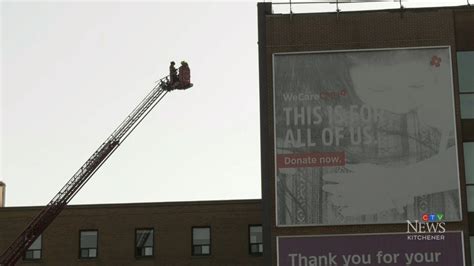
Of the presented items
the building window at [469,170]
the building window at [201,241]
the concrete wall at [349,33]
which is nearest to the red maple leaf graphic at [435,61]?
the concrete wall at [349,33]

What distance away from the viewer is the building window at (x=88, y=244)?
49.6 metres

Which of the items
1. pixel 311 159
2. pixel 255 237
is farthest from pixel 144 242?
pixel 311 159

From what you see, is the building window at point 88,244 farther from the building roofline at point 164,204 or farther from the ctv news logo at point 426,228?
the ctv news logo at point 426,228

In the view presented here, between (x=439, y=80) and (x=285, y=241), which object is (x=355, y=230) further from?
(x=439, y=80)

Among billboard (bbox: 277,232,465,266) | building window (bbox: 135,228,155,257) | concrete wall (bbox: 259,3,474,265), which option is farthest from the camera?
building window (bbox: 135,228,155,257)

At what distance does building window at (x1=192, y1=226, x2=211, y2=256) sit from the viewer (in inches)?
1932

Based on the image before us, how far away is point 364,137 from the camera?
3872 centimetres

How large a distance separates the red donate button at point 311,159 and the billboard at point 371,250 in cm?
312

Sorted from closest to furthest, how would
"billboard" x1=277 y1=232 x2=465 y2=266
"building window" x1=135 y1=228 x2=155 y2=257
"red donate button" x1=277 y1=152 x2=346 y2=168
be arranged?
"billboard" x1=277 y1=232 x2=465 y2=266 < "red donate button" x1=277 y1=152 x2=346 y2=168 < "building window" x1=135 y1=228 x2=155 y2=257

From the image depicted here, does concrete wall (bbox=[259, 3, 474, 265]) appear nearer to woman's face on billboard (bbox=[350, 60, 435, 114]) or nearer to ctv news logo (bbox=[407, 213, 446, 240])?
woman's face on billboard (bbox=[350, 60, 435, 114])

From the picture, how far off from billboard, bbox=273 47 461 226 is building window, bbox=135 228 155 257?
42.2 feet

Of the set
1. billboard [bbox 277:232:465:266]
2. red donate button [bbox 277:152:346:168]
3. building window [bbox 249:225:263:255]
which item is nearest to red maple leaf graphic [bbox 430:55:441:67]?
red donate button [bbox 277:152:346:168]

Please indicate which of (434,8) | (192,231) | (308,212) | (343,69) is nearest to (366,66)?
(343,69)

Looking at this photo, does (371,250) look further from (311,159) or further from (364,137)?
(364,137)
